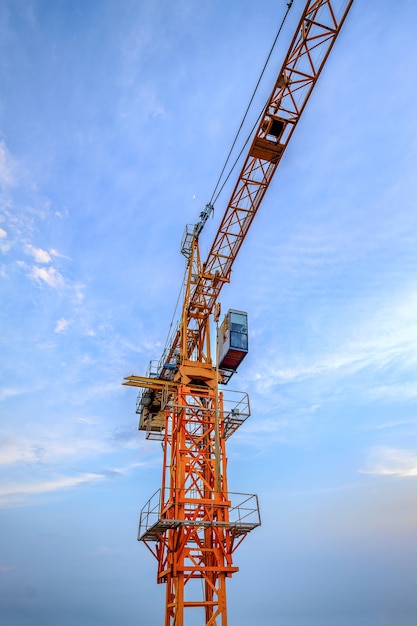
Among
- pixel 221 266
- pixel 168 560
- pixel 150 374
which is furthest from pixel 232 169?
pixel 168 560

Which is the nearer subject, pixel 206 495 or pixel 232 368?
pixel 206 495

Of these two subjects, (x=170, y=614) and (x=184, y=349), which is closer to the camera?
(x=170, y=614)

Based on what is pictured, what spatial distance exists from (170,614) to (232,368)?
45.8 ft

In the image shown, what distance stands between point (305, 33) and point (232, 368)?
19.0 m

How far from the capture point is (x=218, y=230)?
1120 inches

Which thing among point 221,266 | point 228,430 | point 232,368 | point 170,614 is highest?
point 221,266

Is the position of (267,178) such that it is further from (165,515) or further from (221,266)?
(165,515)

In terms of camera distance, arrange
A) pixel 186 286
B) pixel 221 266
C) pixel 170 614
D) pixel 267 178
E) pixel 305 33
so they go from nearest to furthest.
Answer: pixel 305 33, pixel 170 614, pixel 267 178, pixel 221 266, pixel 186 286

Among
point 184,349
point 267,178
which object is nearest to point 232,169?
point 267,178

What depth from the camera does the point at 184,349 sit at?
30547 millimetres

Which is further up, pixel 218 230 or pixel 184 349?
pixel 218 230

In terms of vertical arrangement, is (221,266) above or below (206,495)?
above

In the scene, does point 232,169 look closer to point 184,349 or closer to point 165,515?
point 184,349

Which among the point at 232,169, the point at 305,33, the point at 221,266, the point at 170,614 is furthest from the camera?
the point at 221,266
